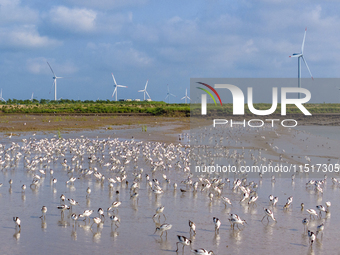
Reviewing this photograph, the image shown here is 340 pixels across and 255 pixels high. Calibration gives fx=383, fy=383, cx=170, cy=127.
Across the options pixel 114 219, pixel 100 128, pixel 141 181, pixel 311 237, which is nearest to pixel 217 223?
pixel 311 237

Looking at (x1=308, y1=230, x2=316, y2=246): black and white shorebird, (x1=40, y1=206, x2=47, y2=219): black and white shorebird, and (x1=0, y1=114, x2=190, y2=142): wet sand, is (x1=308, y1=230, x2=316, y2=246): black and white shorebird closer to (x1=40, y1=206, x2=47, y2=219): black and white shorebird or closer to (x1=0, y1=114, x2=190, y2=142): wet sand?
(x1=40, y1=206, x2=47, y2=219): black and white shorebird

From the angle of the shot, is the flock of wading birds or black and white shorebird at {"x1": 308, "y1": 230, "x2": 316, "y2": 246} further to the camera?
the flock of wading birds

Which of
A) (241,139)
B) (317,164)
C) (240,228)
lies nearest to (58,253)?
(240,228)

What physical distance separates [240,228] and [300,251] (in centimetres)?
162

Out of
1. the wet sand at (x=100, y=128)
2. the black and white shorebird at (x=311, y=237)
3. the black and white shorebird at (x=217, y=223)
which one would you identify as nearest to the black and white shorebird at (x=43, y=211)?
the black and white shorebird at (x=217, y=223)

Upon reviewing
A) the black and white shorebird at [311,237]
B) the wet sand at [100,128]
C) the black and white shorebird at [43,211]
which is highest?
the wet sand at [100,128]

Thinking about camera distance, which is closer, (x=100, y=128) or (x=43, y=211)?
(x=43, y=211)

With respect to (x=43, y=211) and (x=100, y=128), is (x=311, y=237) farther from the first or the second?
(x=100, y=128)

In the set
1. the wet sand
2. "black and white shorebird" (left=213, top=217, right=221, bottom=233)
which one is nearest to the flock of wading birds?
"black and white shorebird" (left=213, top=217, right=221, bottom=233)

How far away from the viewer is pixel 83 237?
8555 mm

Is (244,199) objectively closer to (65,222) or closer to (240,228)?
(240,228)

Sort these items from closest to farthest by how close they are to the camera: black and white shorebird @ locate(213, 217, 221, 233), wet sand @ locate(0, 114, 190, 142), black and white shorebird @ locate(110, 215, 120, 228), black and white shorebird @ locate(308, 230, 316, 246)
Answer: black and white shorebird @ locate(308, 230, 316, 246), black and white shorebird @ locate(213, 217, 221, 233), black and white shorebird @ locate(110, 215, 120, 228), wet sand @ locate(0, 114, 190, 142)

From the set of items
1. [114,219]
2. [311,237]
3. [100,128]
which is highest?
[100,128]

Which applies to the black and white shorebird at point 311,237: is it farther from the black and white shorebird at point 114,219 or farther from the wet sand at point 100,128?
the wet sand at point 100,128
